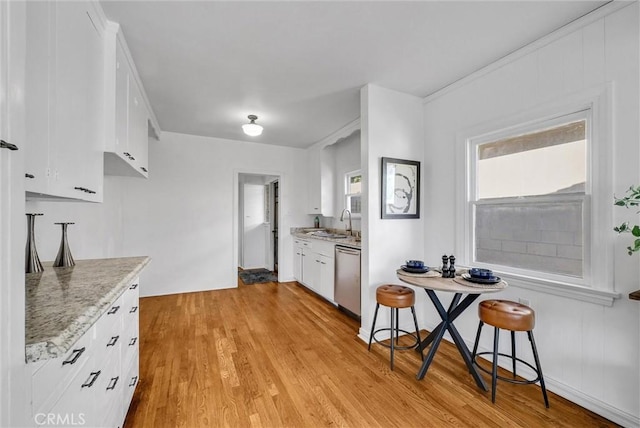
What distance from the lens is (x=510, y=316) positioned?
1.80 meters

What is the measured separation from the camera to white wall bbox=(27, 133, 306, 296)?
4.09m

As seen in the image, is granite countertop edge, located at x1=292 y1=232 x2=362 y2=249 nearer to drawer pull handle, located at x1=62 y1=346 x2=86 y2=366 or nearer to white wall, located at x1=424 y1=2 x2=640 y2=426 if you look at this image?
white wall, located at x1=424 y1=2 x2=640 y2=426

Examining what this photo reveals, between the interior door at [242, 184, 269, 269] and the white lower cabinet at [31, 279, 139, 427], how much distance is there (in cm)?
444

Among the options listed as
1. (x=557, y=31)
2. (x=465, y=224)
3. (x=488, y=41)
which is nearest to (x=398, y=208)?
(x=465, y=224)

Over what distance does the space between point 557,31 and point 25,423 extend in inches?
132

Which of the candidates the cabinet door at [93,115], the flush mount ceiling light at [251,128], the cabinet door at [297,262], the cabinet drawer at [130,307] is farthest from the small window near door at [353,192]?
the cabinet door at [93,115]

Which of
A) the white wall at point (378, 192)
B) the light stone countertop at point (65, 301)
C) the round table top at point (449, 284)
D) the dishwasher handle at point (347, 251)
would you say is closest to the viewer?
the light stone countertop at point (65, 301)

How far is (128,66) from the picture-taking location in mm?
2225

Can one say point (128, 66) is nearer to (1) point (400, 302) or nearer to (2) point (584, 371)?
(1) point (400, 302)

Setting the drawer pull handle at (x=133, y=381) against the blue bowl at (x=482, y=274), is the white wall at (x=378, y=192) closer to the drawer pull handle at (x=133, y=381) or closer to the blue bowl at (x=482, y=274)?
the blue bowl at (x=482, y=274)

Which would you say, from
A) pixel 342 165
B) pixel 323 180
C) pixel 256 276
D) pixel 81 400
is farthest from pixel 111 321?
pixel 256 276

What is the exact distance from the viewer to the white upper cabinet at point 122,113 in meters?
1.82

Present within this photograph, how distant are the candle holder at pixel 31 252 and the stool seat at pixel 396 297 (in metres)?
2.36

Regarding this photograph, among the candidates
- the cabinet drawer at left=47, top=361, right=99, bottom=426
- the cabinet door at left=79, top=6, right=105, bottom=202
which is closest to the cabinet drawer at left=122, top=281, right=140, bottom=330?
the cabinet drawer at left=47, top=361, right=99, bottom=426
